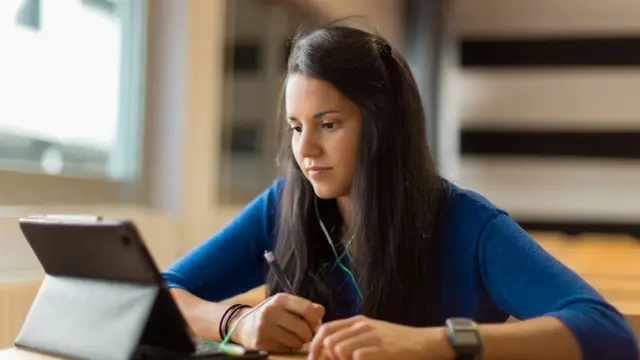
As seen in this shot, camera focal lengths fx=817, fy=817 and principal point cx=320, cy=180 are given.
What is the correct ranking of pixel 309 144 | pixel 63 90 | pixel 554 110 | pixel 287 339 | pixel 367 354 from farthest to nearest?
pixel 554 110 → pixel 63 90 → pixel 309 144 → pixel 287 339 → pixel 367 354

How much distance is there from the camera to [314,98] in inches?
48.4

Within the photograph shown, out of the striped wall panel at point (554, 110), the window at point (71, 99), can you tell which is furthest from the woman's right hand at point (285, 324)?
the striped wall panel at point (554, 110)

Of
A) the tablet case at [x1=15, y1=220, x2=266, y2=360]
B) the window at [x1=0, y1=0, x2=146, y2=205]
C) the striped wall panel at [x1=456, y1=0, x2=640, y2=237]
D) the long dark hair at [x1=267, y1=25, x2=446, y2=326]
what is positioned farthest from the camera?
the striped wall panel at [x1=456, y1=0, x2=640, y2=237]

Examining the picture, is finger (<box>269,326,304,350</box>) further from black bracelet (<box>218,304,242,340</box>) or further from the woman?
black bracelet (<box>218,304,242,340</box>)

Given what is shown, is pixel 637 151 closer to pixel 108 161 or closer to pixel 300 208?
pixel 108 161

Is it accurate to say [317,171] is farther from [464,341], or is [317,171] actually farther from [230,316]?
[464,341]

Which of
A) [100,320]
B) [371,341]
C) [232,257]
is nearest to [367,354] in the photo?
[371,341]

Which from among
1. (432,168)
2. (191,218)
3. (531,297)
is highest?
(432,168)

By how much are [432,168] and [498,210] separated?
13cm

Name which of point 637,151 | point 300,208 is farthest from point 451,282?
point 637,151

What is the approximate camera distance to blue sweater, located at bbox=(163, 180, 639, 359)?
3.54ft

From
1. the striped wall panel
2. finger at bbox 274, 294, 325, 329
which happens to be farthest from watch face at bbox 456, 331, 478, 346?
the striped wall panel

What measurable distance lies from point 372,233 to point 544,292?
0.28 m

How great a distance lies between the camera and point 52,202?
6.75 ft
